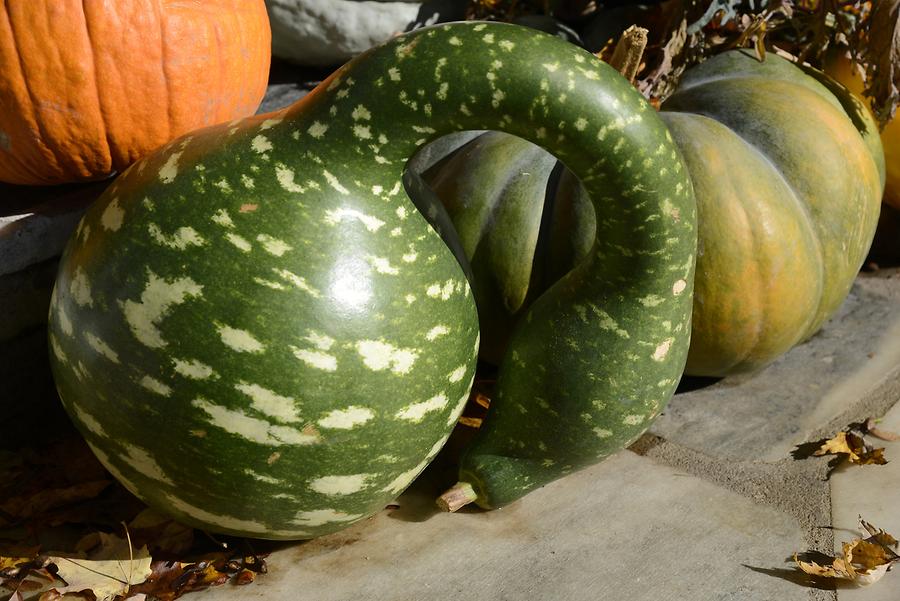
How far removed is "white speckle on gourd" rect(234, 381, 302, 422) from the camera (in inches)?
66.1

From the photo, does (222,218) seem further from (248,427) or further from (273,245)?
Answer: (248,427)

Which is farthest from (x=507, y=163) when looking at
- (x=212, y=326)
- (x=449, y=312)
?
(x=212, y=326)

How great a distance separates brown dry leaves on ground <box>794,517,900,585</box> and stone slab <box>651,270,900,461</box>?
1.21 ft

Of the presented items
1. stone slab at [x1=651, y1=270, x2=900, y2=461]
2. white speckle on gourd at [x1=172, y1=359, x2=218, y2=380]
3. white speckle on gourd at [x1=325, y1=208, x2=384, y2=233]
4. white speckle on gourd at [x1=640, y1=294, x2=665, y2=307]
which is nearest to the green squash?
stone slab at [x1=651, y1=270, x2=900, y2=461]

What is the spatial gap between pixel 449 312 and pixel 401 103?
0.40 meters

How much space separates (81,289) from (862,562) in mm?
1657

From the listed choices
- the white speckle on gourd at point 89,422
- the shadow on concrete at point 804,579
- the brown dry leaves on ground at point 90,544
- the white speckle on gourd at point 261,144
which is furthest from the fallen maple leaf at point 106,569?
the shadow on concrete at point 804,579

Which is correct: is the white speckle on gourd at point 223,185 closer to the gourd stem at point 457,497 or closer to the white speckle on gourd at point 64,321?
the white speckle on gourd at point 64,321

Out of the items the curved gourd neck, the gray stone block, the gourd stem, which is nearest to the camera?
the curved gourd neck

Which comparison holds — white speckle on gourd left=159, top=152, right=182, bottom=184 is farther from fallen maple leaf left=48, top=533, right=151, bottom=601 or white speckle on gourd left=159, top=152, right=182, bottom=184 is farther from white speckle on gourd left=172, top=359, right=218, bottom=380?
fallen maple leaf left=48, top=533, right=151, bottom=601

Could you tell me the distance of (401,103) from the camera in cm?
168

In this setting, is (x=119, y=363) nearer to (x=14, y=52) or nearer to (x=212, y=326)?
(x=212, y=326)

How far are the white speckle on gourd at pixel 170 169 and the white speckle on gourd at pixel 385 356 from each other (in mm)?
471

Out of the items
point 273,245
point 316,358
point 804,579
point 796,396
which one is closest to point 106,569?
point 316,358
